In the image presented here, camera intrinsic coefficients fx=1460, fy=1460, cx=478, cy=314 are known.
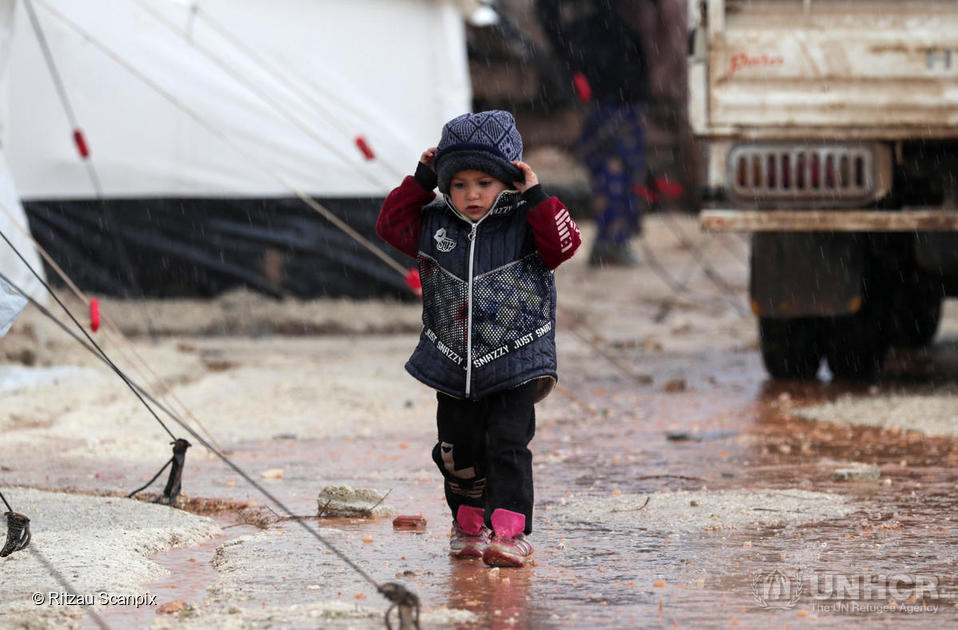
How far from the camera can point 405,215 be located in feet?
14.3

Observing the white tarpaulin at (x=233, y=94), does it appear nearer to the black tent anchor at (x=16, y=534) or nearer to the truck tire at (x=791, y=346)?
the truck tire at (x=791, y=346)

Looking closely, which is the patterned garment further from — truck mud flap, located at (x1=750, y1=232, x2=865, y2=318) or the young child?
the young child

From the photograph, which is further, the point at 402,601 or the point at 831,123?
the point at 831,123

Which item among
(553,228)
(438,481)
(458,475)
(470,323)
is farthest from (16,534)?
(438,481)

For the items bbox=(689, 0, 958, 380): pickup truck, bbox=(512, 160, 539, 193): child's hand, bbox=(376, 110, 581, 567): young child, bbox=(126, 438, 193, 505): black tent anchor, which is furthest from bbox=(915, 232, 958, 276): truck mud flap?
bbox=(126, 438, 193, 505): black tent anchor

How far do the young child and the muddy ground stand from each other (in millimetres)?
203

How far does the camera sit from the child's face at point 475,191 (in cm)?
423

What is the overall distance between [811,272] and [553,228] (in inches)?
151

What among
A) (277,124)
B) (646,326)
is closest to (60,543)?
(277,124)

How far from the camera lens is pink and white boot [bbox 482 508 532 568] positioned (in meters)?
4.00

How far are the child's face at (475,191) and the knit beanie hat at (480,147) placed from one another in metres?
0.03

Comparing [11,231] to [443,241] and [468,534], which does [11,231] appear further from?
[468,534]

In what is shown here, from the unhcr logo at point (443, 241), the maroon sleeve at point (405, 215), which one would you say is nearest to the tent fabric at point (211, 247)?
the maroon sleeve at point (405, 215)

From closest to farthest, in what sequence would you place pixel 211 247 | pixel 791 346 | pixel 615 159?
1. pixel 791 346
2. pixel 211 247
3. pixel 615 159
